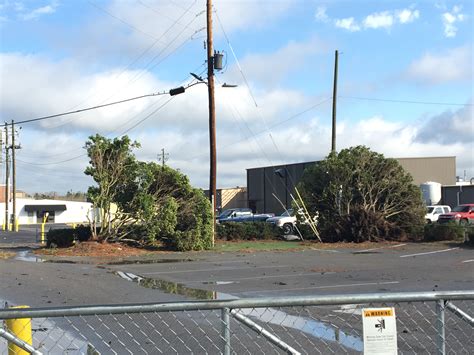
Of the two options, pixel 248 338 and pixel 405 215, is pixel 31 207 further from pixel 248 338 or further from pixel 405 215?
pixel 248 338

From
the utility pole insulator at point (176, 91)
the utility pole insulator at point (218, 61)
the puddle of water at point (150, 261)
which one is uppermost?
the utility pole insulator at point (218, 61)

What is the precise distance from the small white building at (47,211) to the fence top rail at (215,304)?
7993 cm

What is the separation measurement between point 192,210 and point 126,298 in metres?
13.9

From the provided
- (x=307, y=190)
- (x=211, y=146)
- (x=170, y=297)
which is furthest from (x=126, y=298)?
(x=307, y=190)

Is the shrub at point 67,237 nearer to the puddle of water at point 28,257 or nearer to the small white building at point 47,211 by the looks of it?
the puddle of water at point 28,257

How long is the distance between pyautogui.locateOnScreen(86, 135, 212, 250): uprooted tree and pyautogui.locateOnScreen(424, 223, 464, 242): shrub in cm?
1164

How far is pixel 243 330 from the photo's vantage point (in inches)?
303

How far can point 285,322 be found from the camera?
27.8 feet

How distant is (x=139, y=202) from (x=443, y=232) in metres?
15.3

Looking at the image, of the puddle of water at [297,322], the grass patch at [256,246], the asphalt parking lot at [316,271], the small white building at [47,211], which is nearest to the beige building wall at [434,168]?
the grass patch at [256,246]

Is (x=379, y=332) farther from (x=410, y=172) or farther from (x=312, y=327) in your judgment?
(x=410, y=172)

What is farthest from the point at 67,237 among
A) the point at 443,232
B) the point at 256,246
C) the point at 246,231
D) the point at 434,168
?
the point at 434,168

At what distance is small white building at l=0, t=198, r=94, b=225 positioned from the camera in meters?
82.7

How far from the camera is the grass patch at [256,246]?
24.8 meters
